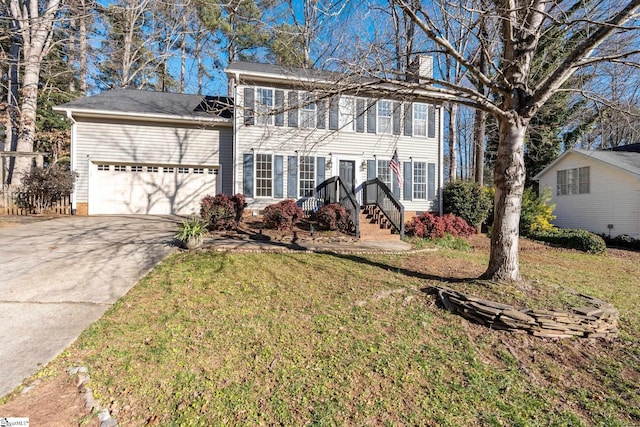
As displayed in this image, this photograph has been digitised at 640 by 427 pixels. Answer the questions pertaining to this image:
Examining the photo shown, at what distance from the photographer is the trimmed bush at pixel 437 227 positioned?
34.1 feet

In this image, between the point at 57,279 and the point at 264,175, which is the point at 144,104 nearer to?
the point at 264,175

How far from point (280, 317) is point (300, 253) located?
10.5ft

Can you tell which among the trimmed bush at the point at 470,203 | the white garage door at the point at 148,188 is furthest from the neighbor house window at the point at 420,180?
the white garage door at the point at 148,188

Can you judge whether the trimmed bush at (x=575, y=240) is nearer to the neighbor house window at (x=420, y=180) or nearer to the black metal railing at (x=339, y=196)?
the neighbor house window at (x=420, y=180)

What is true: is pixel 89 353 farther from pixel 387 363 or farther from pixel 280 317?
pixel 387 363

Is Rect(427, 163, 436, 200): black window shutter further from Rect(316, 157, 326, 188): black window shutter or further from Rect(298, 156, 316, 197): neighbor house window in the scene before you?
Rect(298, 156, 316, 197): neighbor house window

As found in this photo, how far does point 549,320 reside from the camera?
3680mm

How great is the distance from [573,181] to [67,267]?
21.0m

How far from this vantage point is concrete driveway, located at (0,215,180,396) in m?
2.90

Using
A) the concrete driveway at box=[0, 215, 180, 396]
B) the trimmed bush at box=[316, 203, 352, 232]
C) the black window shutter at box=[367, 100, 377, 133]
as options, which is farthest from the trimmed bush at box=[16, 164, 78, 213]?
the black window shutter at box=[367, 100, 377, 133]

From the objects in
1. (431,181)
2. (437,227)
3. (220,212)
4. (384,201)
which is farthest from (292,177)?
(431,181)

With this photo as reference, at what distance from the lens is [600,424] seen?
2.34 meters

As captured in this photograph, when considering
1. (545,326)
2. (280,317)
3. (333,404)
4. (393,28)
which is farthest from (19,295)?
(393,28)

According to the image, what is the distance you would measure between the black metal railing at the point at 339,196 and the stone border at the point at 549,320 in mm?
5270
